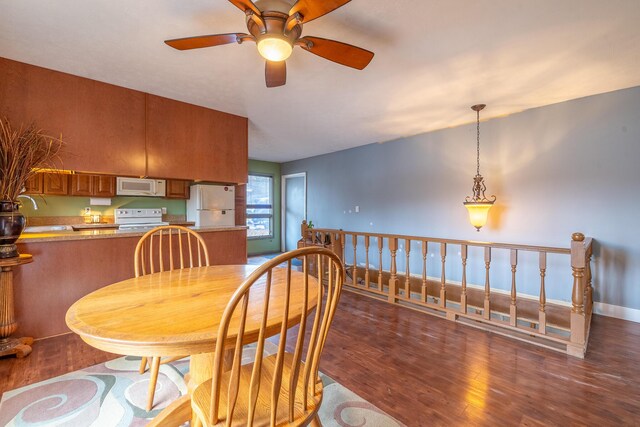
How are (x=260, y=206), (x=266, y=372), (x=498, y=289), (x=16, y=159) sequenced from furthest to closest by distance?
(x=260, y=206)
(x=498, y=289)
(x=16, y=159)
(x=266, y=372)

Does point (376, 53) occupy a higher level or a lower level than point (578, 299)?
higher

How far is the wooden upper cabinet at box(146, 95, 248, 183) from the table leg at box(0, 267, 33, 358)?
1404 mm

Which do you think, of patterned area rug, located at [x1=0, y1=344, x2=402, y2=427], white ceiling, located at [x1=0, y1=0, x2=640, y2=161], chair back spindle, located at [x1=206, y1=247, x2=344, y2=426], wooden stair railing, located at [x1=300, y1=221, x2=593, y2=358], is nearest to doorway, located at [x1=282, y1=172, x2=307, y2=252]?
wooden stair railing, located at [x1=300, y1=221, x2=593, y2=358]

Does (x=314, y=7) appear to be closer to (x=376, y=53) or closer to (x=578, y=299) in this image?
(x=376, y=53)

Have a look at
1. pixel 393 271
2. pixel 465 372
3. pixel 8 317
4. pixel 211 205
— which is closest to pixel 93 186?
pixel 211 205

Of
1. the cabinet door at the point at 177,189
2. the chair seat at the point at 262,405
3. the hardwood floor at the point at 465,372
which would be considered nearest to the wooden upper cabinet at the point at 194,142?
the cabinet door at the point at 177,189

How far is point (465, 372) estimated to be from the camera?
1.95 meters

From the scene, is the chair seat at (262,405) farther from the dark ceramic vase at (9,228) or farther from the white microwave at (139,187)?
the white microwave at (139,187)

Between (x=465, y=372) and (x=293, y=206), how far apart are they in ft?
17.5

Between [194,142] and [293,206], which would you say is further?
[293,206]

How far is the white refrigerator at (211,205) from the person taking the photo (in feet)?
14.4

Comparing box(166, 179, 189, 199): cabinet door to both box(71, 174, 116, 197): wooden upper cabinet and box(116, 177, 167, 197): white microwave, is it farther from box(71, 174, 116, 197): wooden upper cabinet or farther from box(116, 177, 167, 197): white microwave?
box(71, 174, 116, 197): wooden upper cabinet

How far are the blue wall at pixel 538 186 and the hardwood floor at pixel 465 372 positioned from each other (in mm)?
783

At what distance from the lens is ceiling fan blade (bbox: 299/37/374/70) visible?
1.65 metres
